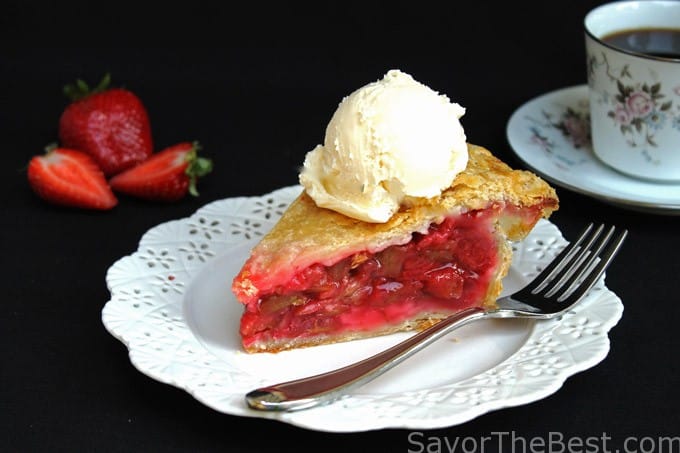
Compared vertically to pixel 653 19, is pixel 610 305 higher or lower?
lower

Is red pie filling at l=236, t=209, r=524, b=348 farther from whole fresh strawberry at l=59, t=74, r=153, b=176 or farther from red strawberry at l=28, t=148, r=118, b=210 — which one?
whole fresh strawberry at l=59, t=74, r=153, b=176

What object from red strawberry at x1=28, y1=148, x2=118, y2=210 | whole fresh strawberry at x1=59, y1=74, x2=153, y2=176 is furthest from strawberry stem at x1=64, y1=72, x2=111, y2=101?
red strawberry at x1=28, y1=148, x2=118, y2=210

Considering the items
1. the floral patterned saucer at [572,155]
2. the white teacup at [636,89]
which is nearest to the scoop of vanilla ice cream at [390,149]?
the floral patterned saucer at [572,155]

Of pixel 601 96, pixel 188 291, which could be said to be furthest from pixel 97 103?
pixel 601 96

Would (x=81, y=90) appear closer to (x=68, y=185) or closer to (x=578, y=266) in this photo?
(x=68, y=185)

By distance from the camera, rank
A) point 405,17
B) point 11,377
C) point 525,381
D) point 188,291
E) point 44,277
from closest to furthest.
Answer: point 525,381 < point 11,377 < point 188,291 < point 44,277 < point 405,17

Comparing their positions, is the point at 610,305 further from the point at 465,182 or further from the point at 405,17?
the point at 405,17

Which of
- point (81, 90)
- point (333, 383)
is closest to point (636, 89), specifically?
point (333, 383)
